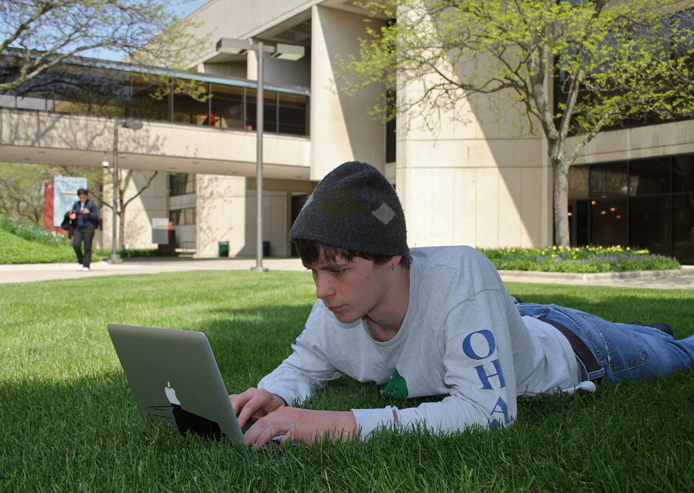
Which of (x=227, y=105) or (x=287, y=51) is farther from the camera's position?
(x=227, y=105)

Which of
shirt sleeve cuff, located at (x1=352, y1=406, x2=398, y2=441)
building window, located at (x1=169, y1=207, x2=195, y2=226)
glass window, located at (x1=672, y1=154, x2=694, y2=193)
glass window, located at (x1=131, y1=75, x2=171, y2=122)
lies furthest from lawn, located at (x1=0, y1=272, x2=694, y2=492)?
building window, located at (x1=169, y1=207, x2=195, y2=226)

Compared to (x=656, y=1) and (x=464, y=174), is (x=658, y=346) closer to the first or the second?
(x=656, y=1)

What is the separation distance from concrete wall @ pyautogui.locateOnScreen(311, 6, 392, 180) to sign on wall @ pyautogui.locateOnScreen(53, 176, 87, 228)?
11.2m

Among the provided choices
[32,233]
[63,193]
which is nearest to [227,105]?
[63,193]

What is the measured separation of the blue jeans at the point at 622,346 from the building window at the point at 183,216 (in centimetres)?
4353

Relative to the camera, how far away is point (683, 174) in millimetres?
19609

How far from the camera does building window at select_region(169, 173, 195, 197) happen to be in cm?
4482

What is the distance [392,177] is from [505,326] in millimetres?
26194

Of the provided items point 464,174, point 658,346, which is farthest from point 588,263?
point 658,346

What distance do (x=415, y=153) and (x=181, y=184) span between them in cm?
2831

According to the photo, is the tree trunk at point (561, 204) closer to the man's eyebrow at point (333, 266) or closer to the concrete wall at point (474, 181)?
the concrete wall at point (474, 181)

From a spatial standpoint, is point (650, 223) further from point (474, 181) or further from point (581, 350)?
point (581, 350)

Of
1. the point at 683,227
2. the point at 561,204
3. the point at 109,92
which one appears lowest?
the point at 683,227

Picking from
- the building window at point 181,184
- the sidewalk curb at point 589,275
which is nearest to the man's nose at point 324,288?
the sidewalk curb at point 589,275
